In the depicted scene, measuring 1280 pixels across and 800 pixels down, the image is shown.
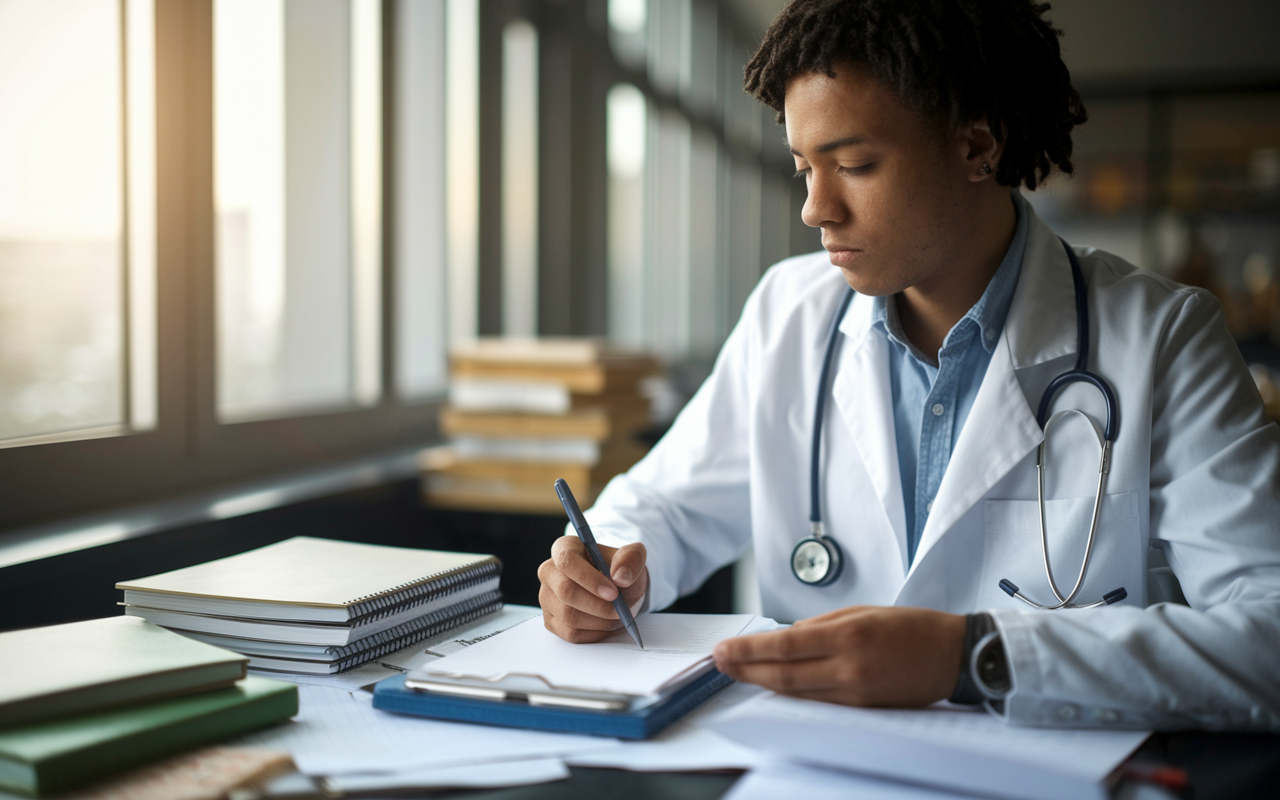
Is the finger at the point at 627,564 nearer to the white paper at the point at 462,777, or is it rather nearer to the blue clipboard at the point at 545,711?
the blue clipboard at the point at 545,711

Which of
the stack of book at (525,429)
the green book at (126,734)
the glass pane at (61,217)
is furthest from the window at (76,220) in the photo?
the green book at (126,734)

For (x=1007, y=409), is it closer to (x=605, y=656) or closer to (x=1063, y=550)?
(x=1063, y=550)

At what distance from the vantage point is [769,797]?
65 centimetres

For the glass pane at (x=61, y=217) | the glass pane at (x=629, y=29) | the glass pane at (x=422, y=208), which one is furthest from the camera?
the glass pane at (x=629, y=29)

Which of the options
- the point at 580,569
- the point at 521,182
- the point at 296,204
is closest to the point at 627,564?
the point at 580,569

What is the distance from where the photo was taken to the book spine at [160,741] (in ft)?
2.07

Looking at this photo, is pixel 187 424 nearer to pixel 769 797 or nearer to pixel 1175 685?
pixel 769 797

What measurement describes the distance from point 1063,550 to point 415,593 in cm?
72

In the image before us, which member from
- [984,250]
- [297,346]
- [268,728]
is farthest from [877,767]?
[297,346]

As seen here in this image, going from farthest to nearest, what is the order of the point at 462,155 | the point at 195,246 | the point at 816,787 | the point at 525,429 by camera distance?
the point at 462,155 < the point at 525,429 < the point at 195,246 < the point at 816,787

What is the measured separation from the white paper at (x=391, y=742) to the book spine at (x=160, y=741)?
2cm

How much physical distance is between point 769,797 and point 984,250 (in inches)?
33.8

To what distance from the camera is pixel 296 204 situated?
198 centimetres

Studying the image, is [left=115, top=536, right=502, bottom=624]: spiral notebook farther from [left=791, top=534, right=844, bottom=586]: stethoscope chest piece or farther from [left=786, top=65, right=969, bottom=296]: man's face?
[left=786, top=65, right=969, bottom=296]: man's face
